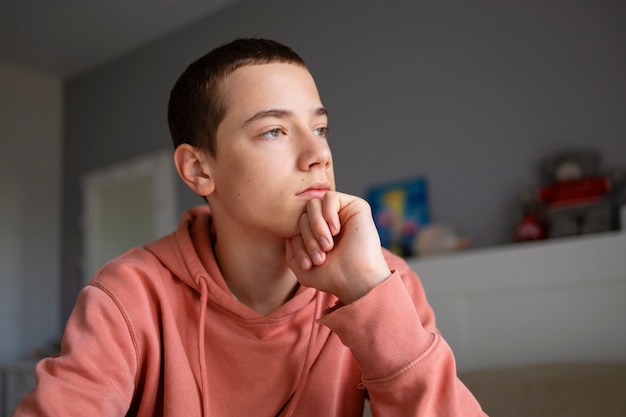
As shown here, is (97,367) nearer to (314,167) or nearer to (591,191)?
(314,167)

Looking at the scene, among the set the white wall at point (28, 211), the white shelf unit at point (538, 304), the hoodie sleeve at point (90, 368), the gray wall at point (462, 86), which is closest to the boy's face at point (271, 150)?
the hoodie sleeve at point (90, 368)

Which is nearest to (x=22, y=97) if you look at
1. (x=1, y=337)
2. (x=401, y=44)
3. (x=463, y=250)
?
(x=1, y=337)

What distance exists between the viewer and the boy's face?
963 millimetres

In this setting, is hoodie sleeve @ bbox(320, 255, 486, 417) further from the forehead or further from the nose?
the forehead

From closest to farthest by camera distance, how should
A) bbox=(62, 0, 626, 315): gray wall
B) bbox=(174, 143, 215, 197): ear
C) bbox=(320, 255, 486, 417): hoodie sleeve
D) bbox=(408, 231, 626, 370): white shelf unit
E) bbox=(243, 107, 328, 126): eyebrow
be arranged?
bbox=(320, 255, 486, 417): hoodie sleeve → bbox=(243, 107, 328, 126): eyebrow → bbox=(174, 143, 215, 197): ear → bbox=(408, 231, 626, 370): white shelf unit → bbox=(62, 0, 626, 315): gray wall

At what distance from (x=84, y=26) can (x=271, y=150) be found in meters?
3.39

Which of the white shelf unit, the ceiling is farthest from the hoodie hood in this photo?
the ceiling

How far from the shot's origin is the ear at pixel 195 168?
1.10m

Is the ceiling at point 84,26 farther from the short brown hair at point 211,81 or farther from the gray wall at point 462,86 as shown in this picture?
the short brown hair at point 211,81

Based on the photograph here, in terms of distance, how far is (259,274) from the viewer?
108 centimetres

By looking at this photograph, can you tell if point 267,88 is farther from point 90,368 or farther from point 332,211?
point 90,368

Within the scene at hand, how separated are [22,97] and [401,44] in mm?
3135

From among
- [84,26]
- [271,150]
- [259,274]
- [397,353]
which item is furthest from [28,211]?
[397,353]

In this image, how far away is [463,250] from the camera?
7.97 feet
